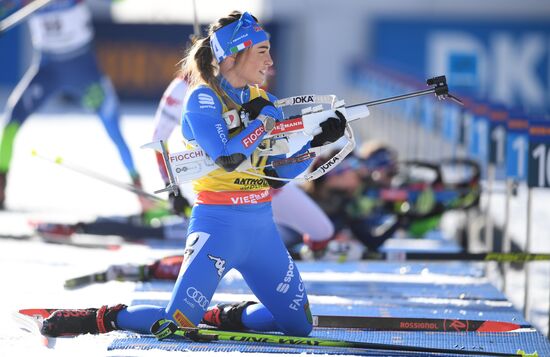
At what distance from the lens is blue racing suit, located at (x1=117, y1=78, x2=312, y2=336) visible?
18.2 feet

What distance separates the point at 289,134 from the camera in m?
5.78

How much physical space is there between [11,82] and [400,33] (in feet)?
26.9

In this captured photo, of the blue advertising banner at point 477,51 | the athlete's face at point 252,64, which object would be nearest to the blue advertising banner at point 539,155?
the athlete's face at point 252,64

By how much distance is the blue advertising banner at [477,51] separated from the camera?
25.5 meters

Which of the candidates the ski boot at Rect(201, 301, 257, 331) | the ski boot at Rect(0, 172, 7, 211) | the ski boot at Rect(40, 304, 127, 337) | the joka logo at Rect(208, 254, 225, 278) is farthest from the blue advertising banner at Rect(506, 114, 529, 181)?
the ski boot at Rect(0, 172, 7, 211)

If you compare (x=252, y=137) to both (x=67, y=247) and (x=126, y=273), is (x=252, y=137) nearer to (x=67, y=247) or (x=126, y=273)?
(x=126, y=273)

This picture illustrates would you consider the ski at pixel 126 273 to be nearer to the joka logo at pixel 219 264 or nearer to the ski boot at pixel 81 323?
the ski boot at pixel 81 323

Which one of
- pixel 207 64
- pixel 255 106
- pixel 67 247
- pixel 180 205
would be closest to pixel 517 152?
pixel 180 205

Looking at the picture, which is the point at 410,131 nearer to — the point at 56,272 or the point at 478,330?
the point at 56,272

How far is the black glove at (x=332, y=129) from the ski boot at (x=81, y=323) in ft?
3.81

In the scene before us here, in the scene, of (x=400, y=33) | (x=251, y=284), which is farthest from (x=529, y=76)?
(x=251, y=284)

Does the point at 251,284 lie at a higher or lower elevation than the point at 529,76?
higher

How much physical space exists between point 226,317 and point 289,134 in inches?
36.5

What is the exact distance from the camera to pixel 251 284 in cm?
589
